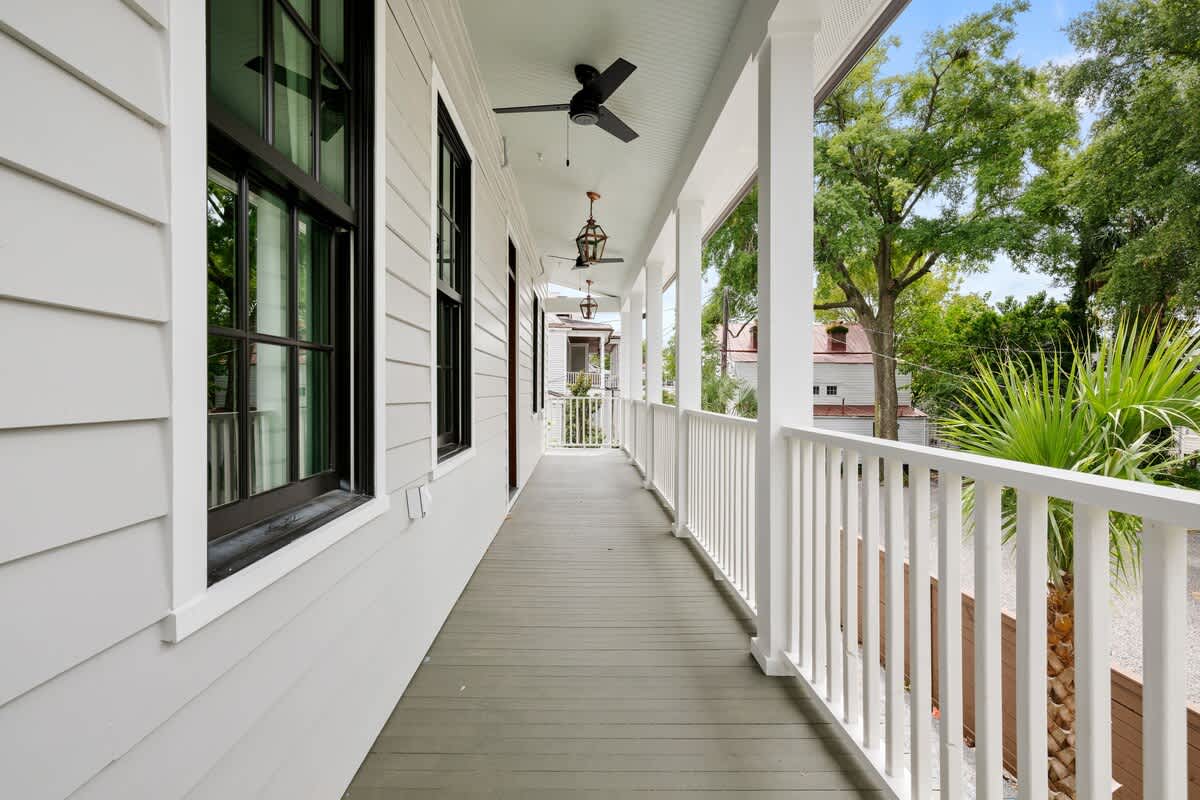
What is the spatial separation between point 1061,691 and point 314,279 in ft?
7.65

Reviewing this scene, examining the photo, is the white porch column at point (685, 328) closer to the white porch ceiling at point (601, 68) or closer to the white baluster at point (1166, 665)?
the white porch ceiling at point (601, 68)

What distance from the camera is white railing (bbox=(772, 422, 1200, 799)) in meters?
0.82

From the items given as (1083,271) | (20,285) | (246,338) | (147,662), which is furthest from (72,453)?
(1083,271)

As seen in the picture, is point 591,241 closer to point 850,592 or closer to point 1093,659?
point 850,592

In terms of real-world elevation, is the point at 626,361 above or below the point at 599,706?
above

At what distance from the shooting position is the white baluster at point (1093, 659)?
3.05ft

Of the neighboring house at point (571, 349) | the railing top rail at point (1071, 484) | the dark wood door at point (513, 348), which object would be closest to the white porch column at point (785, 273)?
the railing top rail at point (1071, 484)

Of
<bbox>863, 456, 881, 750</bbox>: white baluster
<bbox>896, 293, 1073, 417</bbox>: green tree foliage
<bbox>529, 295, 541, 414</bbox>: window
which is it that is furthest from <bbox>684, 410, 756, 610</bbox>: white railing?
<bbox>529, 295, 541, 414</bbox>: window

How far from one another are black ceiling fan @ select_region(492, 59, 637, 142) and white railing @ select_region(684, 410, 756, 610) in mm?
1793

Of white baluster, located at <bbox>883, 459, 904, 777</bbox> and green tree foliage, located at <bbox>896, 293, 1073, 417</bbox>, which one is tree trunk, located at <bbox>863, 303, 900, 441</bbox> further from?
white baluster, located at <bbox>883, 459, 904, 777</bbox>

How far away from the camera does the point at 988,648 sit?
3.85 ft

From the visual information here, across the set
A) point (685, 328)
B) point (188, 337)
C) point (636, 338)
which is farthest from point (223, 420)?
point (636, 338)

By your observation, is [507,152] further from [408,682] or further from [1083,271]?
[1083,271]

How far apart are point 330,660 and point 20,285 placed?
1.16m
